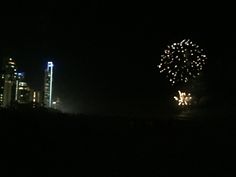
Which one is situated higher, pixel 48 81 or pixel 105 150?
pixel 48 81

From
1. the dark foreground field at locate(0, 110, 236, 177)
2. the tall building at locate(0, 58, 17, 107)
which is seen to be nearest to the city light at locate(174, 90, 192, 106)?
the dark foreground field at locate(0, 110, 236, 177)

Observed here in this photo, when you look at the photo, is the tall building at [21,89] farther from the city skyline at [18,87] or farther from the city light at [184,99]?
the city light at [184,99]

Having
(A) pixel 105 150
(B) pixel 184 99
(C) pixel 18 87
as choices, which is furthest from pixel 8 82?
(A) pixel 105 150

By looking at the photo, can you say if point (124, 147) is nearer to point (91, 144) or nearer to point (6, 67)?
point (91, 144)

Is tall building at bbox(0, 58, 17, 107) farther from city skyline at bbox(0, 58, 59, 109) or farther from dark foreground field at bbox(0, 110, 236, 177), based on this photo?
dark foreground field at bbox(0, 110, 236, 177)

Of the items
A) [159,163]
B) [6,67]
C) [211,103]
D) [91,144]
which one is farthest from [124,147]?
[6,67]

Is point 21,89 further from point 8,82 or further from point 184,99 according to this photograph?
point 184,99

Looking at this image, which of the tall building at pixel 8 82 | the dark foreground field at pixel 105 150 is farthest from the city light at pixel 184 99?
the tall building at pixel 8 82
